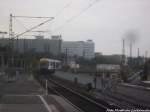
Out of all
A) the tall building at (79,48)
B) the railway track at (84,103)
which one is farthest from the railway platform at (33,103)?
the tall building at (79,48)

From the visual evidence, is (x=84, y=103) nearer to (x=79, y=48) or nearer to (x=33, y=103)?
(x=33, y=103)

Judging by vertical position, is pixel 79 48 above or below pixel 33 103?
above

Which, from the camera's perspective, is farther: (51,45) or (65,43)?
(65,43)

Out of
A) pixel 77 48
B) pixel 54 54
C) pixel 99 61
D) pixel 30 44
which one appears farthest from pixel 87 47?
pixel 30 44

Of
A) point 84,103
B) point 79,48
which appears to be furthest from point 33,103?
point 79,48

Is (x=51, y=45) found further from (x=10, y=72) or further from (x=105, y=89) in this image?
(x=105, y=89)

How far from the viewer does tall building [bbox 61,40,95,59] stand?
513 ft

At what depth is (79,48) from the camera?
159 meters

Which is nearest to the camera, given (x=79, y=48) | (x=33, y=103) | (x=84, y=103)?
(x=33, y=103)

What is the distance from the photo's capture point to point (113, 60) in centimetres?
12331

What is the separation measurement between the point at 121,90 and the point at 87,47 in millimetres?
123809

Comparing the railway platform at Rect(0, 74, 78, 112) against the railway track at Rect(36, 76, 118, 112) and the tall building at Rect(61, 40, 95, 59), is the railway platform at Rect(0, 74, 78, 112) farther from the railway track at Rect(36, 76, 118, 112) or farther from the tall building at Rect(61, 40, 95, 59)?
the tall building at Rect(61, 40, 95, 59)

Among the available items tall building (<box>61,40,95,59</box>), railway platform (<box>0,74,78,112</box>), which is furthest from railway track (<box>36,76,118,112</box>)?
tall building (<box>61,40,95,59</box>)

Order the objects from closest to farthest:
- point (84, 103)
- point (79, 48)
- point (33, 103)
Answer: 1. point (33, 103)
2. point (84, 103)
3. point (79, 48)
